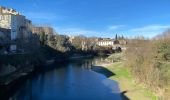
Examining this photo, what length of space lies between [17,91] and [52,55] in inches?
2140

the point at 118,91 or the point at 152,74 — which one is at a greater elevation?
the point at 152,74

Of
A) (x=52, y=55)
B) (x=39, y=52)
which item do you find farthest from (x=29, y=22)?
(x=39, y=52)

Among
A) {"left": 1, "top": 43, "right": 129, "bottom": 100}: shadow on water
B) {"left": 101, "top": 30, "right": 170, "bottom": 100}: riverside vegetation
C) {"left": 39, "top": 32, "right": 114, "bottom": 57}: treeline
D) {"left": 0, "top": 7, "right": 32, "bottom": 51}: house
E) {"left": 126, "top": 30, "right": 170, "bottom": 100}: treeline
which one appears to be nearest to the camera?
{"left": 101, "top": 30, "right": 170, "bottom": 100}: riverside vegetation

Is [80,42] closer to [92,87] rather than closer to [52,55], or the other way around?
[52,55]

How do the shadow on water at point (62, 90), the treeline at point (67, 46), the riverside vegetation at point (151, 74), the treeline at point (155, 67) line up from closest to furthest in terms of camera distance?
the riverside vegetation at point (151, 74)
the treeline at point (155, 67)
the shadow on water at point (62, 90)
the treeline at point (67, 46)

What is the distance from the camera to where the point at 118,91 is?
1448 inches

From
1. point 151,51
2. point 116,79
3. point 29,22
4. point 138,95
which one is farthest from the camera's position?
point 29,22

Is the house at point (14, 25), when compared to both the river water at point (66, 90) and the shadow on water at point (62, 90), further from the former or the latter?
the river water at point (66, 90)

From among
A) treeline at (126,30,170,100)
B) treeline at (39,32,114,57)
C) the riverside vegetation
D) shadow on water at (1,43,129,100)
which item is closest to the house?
treeline at (39,32,114,57)

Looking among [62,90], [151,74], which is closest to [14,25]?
[62,90]

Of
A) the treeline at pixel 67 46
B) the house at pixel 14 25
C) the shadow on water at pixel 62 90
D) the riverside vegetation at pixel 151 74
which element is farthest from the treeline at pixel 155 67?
the treeline at pixel 67 46

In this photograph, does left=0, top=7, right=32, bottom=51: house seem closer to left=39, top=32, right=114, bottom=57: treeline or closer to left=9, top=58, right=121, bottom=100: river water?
left=39, top=32, right=114, bottom=57: treeline

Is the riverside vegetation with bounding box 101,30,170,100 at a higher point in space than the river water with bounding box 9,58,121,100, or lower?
higher

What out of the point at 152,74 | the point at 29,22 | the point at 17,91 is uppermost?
the point at 29,22
